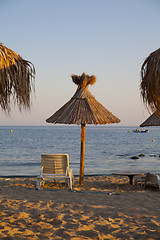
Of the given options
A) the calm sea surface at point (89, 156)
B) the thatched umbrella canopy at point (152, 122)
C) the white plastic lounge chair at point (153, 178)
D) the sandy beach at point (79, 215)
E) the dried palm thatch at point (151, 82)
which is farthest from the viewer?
the calm sea surface at point (89, 156)

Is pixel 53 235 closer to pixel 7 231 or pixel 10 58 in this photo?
pixel 7 231

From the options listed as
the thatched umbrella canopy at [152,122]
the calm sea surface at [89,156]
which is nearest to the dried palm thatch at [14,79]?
the thatched umbrella canopy at [152,122]

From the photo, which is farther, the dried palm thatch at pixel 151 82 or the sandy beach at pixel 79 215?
the sandy beach at pixel 79 215

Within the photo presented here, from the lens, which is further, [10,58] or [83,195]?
[83,195]

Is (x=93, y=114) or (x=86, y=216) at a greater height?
(x=93, y=114)

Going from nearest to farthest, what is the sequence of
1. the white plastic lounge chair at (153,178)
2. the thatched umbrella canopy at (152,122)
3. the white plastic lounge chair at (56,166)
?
1. the white plastic lounge chair at (153,178)
2. the white plastic lounge chair at (56,166)
3. the thatched umbrella canopy at (152,122)

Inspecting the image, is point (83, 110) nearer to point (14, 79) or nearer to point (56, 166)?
point (56, 166)

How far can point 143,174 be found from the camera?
277 inches

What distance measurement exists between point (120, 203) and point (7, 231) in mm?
2219

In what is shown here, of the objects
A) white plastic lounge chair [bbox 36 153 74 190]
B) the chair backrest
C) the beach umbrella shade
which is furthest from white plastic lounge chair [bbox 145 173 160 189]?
the chair backrest

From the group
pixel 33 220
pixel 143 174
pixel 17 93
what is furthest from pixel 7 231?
pixel 143 174

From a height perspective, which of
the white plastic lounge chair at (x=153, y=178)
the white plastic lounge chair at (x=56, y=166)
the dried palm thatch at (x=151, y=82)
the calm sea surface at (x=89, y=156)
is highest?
the dried palm thatch at (x=151, y=82)

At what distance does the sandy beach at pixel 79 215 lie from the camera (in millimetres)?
3434

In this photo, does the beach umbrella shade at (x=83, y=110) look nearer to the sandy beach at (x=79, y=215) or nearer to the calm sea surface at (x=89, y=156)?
the sandy beach at (x=79, y=215)
